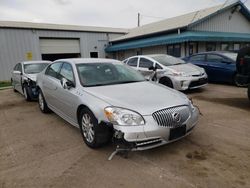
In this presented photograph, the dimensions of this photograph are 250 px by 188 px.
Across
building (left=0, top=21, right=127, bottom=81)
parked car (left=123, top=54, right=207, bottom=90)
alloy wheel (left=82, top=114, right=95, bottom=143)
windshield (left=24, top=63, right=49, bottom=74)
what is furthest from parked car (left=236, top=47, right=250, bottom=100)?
building (left=0, top=21, right=127, bottom=81)

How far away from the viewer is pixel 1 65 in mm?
17656

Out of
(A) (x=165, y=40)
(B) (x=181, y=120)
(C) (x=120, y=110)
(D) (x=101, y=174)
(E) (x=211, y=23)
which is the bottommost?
(D) (x=101, y=174)

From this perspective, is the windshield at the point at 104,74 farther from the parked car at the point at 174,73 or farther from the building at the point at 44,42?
the building at the point at 44,42

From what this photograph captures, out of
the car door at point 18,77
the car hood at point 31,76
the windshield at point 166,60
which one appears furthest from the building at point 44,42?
the windshield at point 166,60

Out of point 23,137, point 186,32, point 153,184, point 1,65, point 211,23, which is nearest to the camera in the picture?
point 153,184

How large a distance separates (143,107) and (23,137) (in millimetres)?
2669

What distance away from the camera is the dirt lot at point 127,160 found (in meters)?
2.60

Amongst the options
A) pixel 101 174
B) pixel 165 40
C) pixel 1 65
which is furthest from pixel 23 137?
pixel 1 65

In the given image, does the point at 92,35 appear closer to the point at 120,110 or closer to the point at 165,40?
the point at 165,40

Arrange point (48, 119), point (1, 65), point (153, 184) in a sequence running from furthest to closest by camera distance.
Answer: point (1, 65) < point (48, 119) < point (153, 184)

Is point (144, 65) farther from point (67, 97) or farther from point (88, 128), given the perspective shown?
point (88, 128)

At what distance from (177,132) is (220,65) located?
6.67 meters

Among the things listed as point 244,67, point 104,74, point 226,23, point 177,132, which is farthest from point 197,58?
point 226,23

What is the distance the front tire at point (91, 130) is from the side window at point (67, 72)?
873mm
